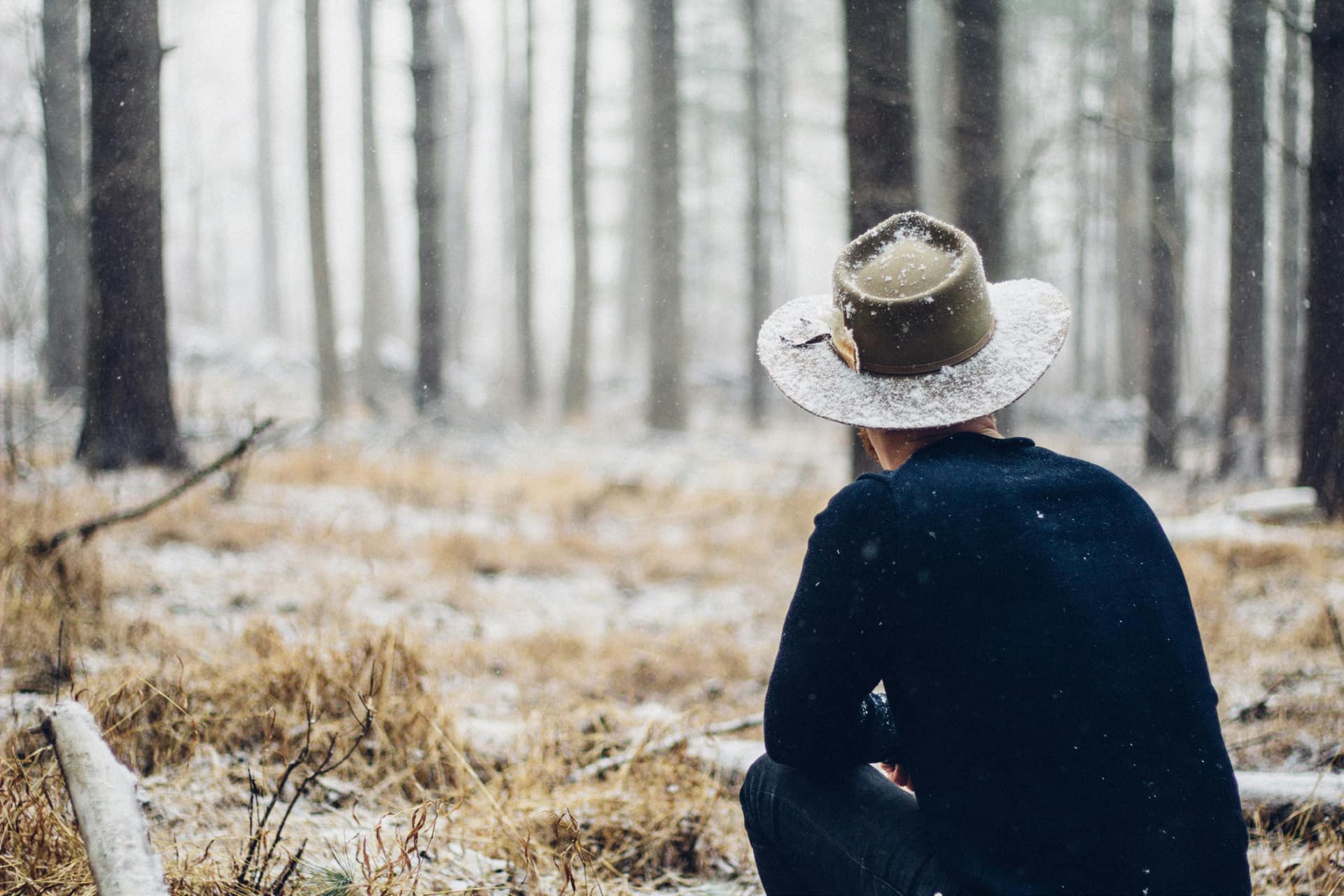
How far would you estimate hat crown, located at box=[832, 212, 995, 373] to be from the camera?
1.72 meters

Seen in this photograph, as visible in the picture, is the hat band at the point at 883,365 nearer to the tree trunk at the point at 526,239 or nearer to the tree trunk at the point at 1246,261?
the tree trunk at the point at 1246,261

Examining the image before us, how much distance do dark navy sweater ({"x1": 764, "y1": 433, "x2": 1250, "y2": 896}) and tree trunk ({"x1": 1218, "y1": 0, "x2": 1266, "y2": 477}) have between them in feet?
26.5

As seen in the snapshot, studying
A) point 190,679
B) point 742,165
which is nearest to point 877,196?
point 190,679

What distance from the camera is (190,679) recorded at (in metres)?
3.13

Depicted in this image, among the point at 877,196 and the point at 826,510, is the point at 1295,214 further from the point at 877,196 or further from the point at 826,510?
the point at 826,510

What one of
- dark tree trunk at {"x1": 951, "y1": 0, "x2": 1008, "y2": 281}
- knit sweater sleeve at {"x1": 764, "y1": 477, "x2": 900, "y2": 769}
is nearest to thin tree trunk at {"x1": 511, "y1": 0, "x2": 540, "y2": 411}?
dark tree trunk at {"x1": 951, "y1": 0, "x2": 1008, "y2": 281}

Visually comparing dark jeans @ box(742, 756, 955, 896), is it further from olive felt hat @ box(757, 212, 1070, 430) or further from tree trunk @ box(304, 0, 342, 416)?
tree trunk @ box(304, 0, 342, 416)

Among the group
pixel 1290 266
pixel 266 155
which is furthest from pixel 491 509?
pixel 266 155

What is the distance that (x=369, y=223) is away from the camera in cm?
1597

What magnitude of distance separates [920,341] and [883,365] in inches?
3.1

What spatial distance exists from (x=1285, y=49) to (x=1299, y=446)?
346 inches

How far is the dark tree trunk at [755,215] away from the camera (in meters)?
17.2

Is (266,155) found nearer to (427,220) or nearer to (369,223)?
(369,223)

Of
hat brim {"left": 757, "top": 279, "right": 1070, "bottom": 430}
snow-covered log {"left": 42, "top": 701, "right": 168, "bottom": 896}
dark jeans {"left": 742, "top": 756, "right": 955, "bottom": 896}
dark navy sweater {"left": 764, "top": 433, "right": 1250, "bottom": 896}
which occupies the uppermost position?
hat brim {"left": 757, "top": 279, "right": 1070, "bottom": 430}
